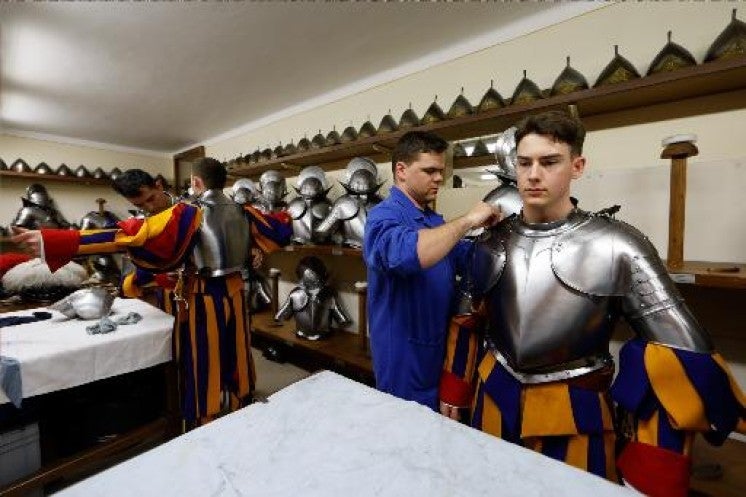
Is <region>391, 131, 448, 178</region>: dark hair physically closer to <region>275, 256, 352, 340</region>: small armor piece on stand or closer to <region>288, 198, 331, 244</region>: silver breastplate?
<region>288, 198, 331, 244</region>: silver breastplate

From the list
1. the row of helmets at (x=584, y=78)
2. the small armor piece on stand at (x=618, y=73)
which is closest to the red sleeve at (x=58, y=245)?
the row of helmets at (x=584, y=78)

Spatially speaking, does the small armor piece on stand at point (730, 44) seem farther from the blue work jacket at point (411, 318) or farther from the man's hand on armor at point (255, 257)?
the man's hand on armor at point (255, 257)

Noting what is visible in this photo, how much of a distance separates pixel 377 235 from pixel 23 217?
21.0ft

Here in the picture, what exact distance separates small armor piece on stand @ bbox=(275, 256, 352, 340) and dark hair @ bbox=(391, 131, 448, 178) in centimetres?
229

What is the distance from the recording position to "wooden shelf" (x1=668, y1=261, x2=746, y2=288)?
1.46 meters

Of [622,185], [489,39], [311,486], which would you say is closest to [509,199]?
[622,185]

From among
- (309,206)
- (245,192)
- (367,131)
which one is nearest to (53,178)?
(245,192)

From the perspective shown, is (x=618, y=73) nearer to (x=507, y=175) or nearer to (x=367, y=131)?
(x=507, y=175)

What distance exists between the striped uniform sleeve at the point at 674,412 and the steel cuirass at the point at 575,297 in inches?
2.1

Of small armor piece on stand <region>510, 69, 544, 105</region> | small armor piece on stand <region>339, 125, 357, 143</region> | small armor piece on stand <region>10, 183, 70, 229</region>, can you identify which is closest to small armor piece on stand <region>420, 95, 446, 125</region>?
small armor piece on stand <region>510, 69, 544, 105</region>

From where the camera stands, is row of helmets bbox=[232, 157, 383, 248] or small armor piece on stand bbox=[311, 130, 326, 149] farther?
small armor piece on stand bbox=[311, 130, 326, 149]

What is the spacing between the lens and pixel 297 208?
368cm

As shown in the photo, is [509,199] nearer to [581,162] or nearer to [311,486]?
[581,162]

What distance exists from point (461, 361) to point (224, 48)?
9.73ft
